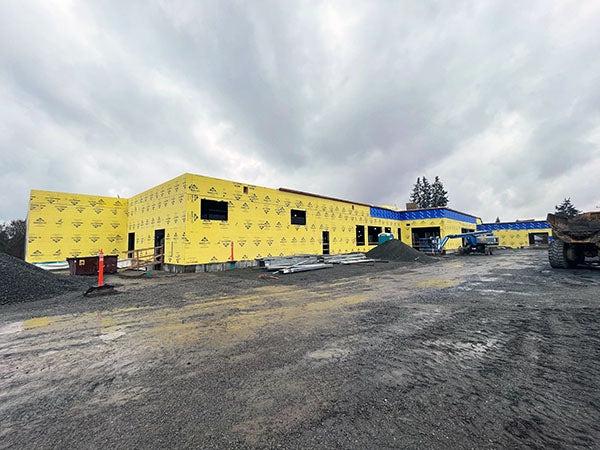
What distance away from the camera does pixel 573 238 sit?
11.8m

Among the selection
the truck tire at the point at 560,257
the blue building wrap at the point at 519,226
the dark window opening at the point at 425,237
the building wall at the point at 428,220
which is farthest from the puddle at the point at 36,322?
the blue building wrap at the point at 519,226

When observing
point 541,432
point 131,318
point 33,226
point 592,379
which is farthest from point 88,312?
point 33,226

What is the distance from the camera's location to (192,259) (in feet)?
48.3

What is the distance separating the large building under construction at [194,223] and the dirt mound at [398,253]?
10.7ft

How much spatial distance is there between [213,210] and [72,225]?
1209 centimetres

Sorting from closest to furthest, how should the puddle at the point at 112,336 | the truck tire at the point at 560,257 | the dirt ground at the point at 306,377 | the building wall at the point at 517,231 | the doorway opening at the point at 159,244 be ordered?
the dirt ground at the point at 306,377, the puddle at the point at 112,336, the truck tire at the point at 560,257, the doorway opening at the point at 159,244, the building wall at the point at 517,231

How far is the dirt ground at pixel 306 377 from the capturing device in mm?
2080

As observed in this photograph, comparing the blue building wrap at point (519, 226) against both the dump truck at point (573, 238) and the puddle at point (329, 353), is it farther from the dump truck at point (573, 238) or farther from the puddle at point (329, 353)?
the puddle at point (329, 353)

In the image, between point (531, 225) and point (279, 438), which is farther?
point (531, 225)

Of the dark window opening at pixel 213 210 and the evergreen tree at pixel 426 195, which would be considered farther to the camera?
the evergreen tree at pixel 426 195

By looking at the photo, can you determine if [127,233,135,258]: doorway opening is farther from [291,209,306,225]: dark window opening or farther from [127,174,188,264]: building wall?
[291,209,306,225]: dark window opening

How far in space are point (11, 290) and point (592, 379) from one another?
13090 millimetres

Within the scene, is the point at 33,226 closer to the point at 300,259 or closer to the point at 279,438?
the point at 300,259

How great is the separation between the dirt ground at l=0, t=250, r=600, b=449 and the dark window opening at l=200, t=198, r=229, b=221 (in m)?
9.72
